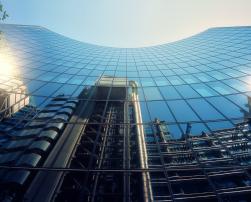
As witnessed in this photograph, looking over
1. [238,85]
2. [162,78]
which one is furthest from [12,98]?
[238,85]

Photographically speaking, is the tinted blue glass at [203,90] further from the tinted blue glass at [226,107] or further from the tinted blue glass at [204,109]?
the tinted blue glass at [204,109]

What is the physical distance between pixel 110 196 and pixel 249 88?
1518 cm

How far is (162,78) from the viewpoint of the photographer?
26.5 meters

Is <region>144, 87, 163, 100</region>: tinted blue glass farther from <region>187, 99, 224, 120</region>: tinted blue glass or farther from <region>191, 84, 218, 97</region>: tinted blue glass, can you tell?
<region>191, 84, 218, 97</region>: tinted blue glass

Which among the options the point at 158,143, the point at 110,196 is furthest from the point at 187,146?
the point at 110,196

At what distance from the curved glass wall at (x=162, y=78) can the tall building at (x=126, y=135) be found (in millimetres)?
107

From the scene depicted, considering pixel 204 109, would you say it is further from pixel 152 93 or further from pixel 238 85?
pixel 238 85

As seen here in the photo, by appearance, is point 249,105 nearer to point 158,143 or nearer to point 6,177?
point 158,143

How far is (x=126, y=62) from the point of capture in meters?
36.4

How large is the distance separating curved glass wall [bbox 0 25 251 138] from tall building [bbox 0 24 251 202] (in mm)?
107

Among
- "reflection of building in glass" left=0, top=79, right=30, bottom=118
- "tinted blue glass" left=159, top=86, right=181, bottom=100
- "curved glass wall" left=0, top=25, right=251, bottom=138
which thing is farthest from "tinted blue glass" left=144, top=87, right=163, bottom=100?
"reflection of building in glass" left=0, top=79, right=30, bottom=118

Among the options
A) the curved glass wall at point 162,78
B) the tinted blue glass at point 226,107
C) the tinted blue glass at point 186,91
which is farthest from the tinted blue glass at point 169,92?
the tinted blue glass at point 226,107

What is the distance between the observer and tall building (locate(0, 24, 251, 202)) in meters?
10.0

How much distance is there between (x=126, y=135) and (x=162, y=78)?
13.6m
